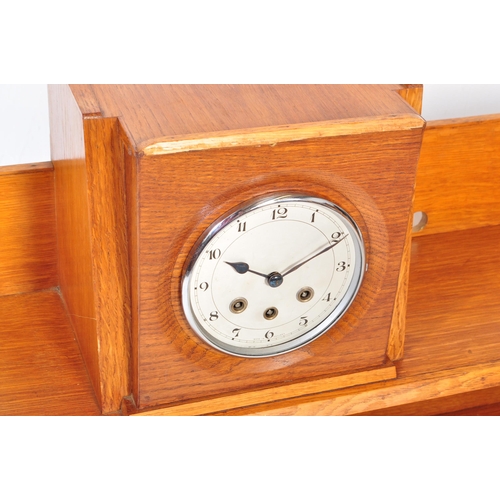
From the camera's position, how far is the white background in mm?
1587

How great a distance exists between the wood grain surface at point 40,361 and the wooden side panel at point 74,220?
0.07ft

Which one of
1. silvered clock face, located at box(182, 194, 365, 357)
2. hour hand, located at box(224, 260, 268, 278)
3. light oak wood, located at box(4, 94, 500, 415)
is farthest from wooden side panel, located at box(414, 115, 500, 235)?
hour hand, located at box(224, 260, 268, 278)

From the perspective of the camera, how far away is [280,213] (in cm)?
105

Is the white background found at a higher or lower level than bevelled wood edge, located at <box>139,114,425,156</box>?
higher

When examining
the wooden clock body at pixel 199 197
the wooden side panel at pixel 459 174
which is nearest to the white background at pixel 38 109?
the wooden side panel at pixel 459 174

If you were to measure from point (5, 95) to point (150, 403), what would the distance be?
714 millimetres

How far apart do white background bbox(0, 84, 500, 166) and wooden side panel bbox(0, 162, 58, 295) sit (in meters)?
0.32

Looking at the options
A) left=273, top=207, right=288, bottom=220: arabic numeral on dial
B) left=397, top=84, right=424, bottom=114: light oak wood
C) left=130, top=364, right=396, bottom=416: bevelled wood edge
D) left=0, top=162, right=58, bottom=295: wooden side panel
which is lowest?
left=130, top=364, right=396, bottom=416: bevelled wood edge

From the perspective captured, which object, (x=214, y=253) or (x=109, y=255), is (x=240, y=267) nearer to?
(x=214, y=253)

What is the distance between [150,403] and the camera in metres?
1.13

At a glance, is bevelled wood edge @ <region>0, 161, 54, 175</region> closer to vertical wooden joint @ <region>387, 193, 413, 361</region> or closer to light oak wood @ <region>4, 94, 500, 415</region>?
light oak wood @ <region>4, 94, 500, 415</region>

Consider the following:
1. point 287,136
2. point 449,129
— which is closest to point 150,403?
point 287,136

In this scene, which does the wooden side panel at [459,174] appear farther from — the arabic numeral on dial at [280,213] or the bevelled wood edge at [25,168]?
the bevelled wood edge at [25,168]

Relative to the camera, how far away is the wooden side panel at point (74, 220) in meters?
1.06
